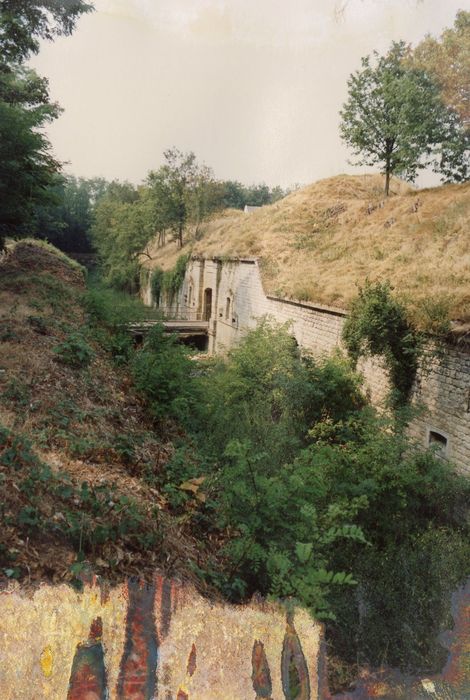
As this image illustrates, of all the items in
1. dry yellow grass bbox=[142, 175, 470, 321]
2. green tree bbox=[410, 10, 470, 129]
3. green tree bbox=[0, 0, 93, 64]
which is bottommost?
dry yellow grass bbox=[142, 175, 470, 321]

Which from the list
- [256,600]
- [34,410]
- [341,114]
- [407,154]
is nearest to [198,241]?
[341,114]

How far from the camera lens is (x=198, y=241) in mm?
32594

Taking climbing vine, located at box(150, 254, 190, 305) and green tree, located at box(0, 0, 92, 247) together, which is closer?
green tree, located at box(0, 0, 92, 247)

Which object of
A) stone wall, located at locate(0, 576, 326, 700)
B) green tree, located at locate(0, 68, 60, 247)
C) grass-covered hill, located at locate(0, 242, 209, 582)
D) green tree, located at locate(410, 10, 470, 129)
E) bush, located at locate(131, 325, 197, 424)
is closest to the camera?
stone wall, located at locate(0, 576, 326, 700)

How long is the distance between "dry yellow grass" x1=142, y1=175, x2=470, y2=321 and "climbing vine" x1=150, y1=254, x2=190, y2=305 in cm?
117

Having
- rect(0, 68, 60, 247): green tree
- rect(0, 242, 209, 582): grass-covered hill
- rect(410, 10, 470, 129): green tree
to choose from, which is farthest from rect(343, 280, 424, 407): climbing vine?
rect(410, 10, 470, 129): green tree

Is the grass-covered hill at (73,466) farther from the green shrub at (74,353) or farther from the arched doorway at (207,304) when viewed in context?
the arched doorway at (207,304)

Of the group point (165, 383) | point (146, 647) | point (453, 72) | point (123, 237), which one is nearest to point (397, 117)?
point (453, 72)

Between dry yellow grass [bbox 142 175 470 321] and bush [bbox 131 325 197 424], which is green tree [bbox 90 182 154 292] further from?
bush [bbox 131 325 197 424]

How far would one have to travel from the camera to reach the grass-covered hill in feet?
11.2

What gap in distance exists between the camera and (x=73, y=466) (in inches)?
192

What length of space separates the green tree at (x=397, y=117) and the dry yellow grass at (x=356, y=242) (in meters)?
1.74

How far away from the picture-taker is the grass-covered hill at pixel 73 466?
343 cm

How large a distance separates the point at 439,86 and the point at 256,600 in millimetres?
18341
